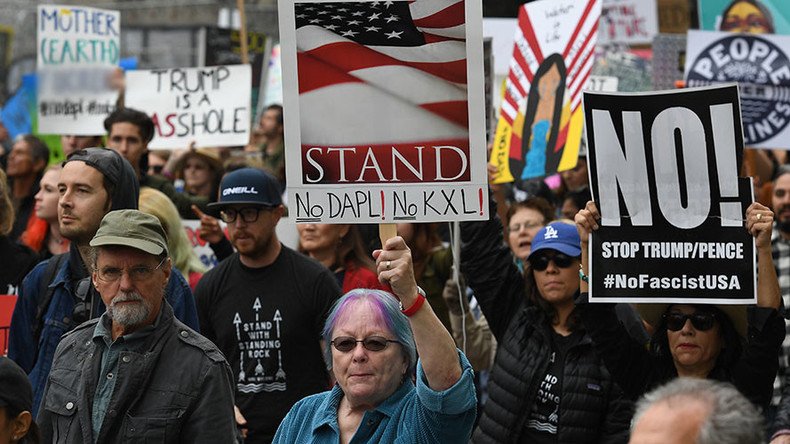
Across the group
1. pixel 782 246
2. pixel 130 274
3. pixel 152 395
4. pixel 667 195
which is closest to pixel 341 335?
pixel 152 395

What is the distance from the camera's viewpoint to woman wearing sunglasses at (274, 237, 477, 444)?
4402 millimetres

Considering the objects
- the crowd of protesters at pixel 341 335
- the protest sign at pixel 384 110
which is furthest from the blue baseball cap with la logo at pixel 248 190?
the protest sign at pixel 384 110

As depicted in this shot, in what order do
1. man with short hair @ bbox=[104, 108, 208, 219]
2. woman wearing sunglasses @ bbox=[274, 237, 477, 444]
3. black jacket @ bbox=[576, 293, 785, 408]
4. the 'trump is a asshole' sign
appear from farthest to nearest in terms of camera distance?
man with short hair @ bbox=[104, 108, 208, 219], black jacket @ bbox=[576, 293, 785, 408], the 'trump is a asshole' sign, woman wearing sunglasses @ bbox=[274, 237, 477, 444]

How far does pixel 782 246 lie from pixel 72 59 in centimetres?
640

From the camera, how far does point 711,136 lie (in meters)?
5.40

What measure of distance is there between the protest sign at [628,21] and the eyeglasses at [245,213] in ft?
31.7

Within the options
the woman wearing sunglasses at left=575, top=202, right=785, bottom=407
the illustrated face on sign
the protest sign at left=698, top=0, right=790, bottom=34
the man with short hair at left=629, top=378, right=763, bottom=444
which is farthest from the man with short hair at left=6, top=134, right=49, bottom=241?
the man with short hair at left=629, top=378, right=763, bottom=444

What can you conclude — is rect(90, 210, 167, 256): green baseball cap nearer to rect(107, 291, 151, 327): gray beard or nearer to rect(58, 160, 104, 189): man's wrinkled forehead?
rect(107, 291, 151, 327): gray beard

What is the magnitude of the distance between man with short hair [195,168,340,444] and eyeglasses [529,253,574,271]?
951 millimetres

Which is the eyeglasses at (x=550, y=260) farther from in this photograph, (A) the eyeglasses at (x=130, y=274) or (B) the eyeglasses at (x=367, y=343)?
(A) the eyeglasses at (x=130, y=274)

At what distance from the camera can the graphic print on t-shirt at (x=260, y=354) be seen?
21.1 ft

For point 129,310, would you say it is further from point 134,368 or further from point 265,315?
point 265,315

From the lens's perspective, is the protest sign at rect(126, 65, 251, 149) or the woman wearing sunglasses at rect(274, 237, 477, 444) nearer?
the woman wearing sunglasses at rect(274, 237, 477, 444)

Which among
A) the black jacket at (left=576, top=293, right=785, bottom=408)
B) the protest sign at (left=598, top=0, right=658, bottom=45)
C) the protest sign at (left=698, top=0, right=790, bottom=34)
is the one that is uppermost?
the protest sign at (left=598, top=0, right=658, bottom=45)
